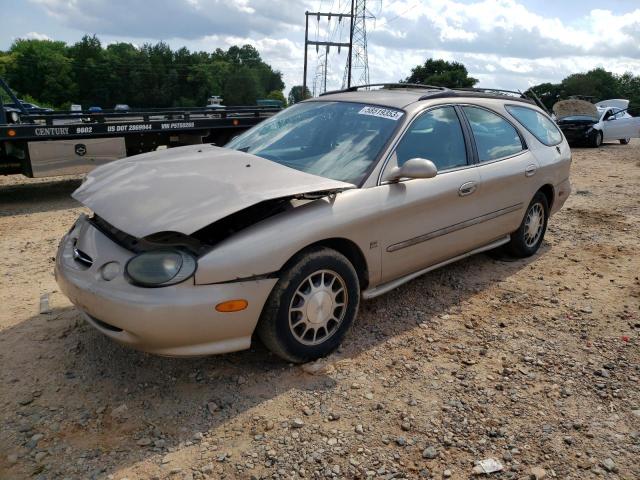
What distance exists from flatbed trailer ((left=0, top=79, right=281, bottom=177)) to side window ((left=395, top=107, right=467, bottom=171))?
20.7 feet

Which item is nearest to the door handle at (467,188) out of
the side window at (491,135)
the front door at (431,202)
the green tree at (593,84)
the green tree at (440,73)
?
the front door at (431,202)

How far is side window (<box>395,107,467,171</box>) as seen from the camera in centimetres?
371

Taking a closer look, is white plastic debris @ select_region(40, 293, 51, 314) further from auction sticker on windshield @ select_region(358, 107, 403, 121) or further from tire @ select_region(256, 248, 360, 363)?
auction sticker on windshield @ select_region(358, 107, 403, 121)

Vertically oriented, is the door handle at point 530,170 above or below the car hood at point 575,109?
below

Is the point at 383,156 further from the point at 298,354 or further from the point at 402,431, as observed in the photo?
the point at 402,431

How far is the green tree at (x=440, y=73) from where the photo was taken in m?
63.2

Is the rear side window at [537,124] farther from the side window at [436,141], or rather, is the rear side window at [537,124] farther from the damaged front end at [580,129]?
the damaged front end at [580,129]

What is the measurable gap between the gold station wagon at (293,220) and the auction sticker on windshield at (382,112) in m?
0.01

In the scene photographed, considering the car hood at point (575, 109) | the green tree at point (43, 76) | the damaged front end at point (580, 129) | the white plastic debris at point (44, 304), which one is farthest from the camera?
the green tree at point (43, 76)

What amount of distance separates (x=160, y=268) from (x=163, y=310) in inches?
9.0

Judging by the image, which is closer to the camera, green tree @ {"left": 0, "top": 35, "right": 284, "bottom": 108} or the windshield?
the windshield

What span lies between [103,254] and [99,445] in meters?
1.01

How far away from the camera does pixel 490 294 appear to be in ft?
14.5

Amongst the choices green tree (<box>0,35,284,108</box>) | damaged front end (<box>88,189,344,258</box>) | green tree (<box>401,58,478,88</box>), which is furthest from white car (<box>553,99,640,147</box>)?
green tree (<box>0,35,284,108</box>)
